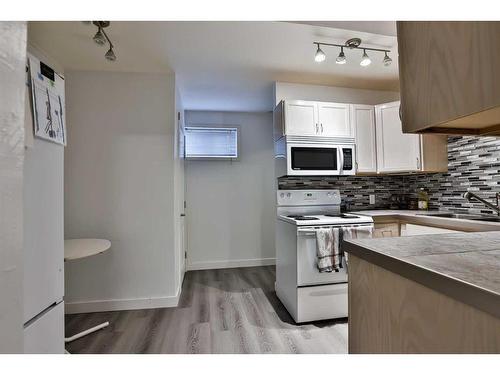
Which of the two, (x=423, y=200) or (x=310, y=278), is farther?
(x=423, y=200)

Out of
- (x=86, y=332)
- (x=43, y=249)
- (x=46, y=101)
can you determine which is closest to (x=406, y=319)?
(x=43, y=249)

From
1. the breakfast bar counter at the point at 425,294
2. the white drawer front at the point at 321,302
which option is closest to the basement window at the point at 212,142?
the white drawer front at the point at 321,302

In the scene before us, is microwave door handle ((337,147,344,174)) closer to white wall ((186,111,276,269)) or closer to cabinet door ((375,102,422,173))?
cabinet door ((375,102,422,173))

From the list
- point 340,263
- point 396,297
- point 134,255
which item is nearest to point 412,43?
point 396,297

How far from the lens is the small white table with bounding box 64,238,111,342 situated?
5.79 ft

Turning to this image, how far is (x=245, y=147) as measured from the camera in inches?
149

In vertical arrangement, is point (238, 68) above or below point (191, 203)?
above

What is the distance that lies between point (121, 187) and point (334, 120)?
2250 millimetres

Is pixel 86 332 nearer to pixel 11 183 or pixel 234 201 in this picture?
pixel 11 183

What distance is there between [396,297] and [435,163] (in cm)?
247

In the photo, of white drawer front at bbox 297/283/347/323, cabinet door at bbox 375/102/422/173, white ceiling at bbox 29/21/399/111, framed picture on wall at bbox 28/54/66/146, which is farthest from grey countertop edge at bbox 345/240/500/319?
cabinet door at bbox 375/102/422/173

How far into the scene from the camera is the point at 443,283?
54 cm
